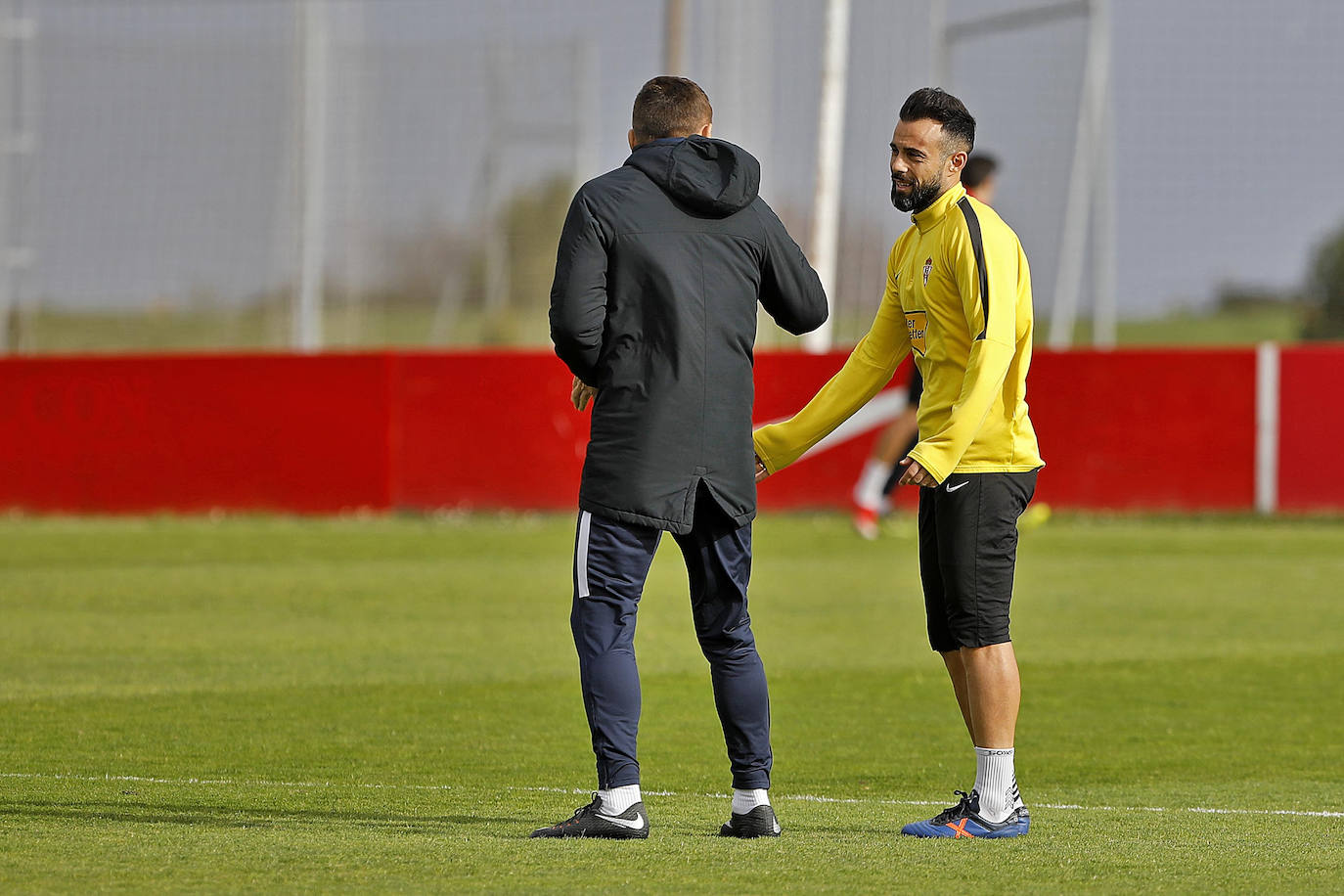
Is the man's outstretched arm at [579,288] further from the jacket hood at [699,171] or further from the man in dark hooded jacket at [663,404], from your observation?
the jacket hood at [699,171]

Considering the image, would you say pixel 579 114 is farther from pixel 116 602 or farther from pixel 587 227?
pixel 587 227

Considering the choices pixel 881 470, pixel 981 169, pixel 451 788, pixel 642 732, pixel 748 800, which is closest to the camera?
pixel 748 800

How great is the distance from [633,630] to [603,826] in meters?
0.51

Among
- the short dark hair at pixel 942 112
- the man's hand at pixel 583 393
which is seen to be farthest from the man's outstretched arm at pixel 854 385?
the man's hand at pixel 583 393

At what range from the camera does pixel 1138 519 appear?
1727cm

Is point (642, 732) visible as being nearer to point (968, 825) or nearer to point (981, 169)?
point (968, 825)

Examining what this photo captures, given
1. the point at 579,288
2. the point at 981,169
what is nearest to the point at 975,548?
the point at 579,288

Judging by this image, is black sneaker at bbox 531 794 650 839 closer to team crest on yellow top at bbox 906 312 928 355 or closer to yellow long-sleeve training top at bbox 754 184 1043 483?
yellow long-sleeve training top at bbox 754 184 1043 483

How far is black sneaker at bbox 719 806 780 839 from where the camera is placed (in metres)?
5.40

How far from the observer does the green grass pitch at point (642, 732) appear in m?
5.04

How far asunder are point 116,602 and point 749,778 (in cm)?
716

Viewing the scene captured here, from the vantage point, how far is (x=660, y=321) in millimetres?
5324

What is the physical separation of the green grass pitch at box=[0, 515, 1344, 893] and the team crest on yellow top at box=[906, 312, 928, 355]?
1.32 meters

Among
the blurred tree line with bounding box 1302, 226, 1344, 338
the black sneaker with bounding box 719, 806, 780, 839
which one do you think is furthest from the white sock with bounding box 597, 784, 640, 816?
the blurred tree line with bounding box 1302, 226, 1344, 338
